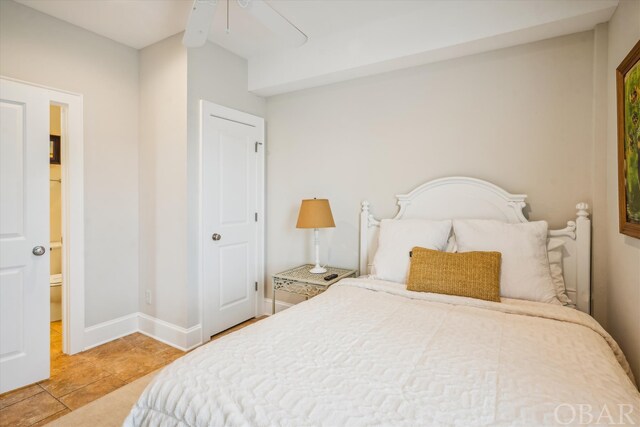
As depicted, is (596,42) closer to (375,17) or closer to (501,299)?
(375,17)

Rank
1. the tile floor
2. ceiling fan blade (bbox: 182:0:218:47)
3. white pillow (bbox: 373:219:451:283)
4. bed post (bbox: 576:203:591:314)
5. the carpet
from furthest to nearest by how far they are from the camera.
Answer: white pillow (bbox: 373:219:451:283) → bed post (bbox: 576:203:591:314) → the tile floor → the carpet → ceiling fan blade (bbox: 182:0:218:47)

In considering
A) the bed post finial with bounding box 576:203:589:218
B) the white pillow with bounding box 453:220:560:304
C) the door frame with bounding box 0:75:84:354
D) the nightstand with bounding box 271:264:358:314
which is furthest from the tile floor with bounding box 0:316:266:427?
the bed post finial with bounding box 576:203:589:218

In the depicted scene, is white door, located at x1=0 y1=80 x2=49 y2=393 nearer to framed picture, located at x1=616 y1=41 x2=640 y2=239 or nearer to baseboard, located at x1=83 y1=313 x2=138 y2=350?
baseboard, located at x1=83 y1=313 x2=138 y2=350

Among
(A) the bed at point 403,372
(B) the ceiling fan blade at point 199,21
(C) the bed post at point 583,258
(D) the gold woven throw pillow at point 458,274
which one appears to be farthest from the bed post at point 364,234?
(B) the ceiling fan blade at point 199,21

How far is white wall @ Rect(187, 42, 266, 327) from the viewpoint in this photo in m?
2.77

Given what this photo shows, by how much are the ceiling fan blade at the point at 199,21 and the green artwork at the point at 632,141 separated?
6.49ft

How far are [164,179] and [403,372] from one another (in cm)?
252

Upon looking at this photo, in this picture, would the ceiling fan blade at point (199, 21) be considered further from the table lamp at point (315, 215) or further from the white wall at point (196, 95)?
the table lamp at point (315, 215)

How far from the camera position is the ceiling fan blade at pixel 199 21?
160cm

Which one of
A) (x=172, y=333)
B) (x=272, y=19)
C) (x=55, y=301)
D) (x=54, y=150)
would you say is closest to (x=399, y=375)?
(x=272, y=19)

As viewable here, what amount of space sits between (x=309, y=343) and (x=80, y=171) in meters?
2.44

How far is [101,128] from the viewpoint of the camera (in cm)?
284

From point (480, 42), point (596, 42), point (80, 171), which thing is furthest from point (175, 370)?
point (596, 42)

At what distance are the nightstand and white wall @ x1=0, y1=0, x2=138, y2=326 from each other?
144 cm
